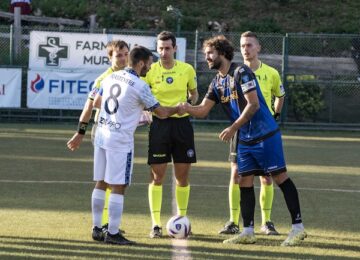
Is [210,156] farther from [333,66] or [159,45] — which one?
[333,66]

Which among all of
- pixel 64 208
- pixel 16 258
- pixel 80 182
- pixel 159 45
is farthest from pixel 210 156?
pixel 16 258

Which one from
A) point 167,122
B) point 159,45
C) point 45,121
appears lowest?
point 45,121

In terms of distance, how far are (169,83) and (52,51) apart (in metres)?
16.4

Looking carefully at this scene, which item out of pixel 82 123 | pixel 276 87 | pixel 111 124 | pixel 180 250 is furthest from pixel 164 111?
pixel 276 87

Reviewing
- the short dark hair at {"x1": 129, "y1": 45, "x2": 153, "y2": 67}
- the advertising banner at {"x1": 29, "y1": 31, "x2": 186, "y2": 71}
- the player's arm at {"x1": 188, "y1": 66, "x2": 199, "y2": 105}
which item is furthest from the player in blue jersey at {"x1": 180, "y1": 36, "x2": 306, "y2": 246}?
the advertising banner at {"x1": 29, "y1": 31, "x2": 186, "y2": 71}

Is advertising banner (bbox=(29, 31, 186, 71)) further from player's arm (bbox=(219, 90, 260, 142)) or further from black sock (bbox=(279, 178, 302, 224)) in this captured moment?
player's arm (bbox=(219, 90, 260, 142))

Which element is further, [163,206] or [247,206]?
[163,206]

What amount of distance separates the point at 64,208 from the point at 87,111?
88.0 inches

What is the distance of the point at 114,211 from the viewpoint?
364 inches

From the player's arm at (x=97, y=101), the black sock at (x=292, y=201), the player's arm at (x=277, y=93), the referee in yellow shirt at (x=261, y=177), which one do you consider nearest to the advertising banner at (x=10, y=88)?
the player's arm at (x=277, y=93)

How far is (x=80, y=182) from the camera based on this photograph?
46.9 ft

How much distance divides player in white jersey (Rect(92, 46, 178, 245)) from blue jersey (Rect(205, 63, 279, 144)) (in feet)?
2.42

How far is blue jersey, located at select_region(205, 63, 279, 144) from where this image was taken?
9281mm

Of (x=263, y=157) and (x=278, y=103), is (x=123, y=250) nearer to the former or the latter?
(x=263, y=157)
